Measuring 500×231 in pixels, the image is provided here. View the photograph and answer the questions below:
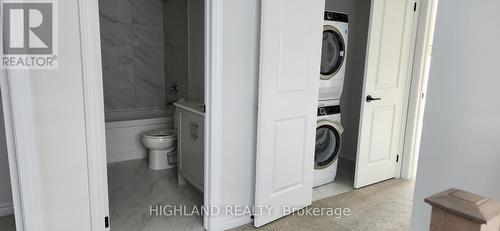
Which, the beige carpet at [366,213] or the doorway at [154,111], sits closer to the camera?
the beige carpet at [366,213]

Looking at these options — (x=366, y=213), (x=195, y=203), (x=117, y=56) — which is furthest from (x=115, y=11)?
(x=366, y=213)

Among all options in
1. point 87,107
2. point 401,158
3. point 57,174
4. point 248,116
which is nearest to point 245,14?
point 248,116

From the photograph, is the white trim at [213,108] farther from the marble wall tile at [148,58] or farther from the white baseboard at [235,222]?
the marble wall tile at [148,58]

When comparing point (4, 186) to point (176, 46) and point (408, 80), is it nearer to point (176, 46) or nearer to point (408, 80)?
point (176, 46)

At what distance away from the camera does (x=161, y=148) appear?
361 centimetres

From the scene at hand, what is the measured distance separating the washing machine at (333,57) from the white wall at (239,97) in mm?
968

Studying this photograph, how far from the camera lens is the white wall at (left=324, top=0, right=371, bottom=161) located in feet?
12.7

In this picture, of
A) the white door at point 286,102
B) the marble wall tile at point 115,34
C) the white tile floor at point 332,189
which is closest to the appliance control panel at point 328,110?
the white door at point 286,102

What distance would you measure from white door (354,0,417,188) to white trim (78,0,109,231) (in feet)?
7.58

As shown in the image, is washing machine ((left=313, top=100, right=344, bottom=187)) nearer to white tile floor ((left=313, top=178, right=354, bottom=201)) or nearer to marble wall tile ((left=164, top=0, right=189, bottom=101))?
white tile floor ((left=313, top=178, right=354, bottom=201))

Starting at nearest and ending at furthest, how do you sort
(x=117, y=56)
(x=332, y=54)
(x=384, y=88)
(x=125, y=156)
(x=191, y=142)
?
(x=191, y=142), (x=332, y=54), (x=384, y=88), (x=125, y=156), (x=117, y=56)

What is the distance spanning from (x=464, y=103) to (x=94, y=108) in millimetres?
1876

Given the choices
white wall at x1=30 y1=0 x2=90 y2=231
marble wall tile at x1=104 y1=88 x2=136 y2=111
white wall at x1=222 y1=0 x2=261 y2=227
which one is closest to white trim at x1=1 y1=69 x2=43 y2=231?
white wall at x1=30 y1=0 x2=90 y2=231

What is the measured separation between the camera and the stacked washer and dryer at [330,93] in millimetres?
3086
